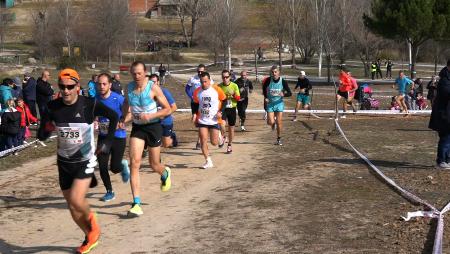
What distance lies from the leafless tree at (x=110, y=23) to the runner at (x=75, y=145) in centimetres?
5583

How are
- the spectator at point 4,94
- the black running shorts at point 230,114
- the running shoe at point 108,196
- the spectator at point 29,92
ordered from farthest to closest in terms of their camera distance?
the spectator at point 29,92 < the spectator at point 4,94 < the black running shorts at point 230,114 < the running shoe at point 108,196

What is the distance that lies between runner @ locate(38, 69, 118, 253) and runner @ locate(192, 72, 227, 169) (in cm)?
516

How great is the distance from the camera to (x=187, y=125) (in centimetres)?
2006

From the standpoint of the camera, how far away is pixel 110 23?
62406 millimetres

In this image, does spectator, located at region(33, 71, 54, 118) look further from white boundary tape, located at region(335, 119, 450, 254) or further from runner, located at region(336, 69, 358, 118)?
white boundary tape, located at region(335, 119, 450, 254)

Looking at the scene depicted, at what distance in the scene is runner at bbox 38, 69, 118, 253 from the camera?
21.5 ft

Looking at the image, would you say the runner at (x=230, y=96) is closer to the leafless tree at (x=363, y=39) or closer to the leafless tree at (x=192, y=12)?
the leafless tree at (x=363, y=39)

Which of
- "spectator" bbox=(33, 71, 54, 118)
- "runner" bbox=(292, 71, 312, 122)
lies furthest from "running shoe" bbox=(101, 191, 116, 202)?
"runner" bbox=(292, 71, 312, 122)

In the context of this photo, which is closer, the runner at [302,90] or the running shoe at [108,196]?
the running shoe at [108,196]

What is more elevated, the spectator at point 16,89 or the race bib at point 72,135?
the race bib at point 72,135

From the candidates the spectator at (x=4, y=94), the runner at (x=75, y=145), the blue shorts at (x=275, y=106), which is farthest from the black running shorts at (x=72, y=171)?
the spectator at (x=4, y=94)

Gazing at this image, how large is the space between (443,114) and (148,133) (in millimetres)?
5291

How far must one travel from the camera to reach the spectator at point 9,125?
553 inches

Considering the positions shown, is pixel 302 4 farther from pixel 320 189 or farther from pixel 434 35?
pixel 320 189
